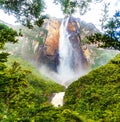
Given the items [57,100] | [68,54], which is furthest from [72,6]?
[68,54]

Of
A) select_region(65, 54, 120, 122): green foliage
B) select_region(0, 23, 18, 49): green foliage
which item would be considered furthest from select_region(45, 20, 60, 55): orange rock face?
select_region(0, 23, 18, 49): green foliage

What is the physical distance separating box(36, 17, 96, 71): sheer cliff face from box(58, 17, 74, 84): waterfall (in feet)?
2.14

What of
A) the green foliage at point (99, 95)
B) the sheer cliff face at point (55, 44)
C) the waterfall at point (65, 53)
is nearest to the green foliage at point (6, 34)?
the green foliage at point (99, 95)

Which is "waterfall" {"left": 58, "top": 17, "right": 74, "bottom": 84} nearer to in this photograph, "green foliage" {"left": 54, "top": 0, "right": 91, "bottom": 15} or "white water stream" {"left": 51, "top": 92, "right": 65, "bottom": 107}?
"white water stream" {"left": 51, "top": 92, "right": 65, "bottom": 107}

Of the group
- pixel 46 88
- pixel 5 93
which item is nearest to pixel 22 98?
pixel 5 93

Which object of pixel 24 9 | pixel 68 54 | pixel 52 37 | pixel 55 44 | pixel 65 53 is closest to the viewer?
pixel 24 9

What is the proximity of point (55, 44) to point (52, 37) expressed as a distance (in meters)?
1.55

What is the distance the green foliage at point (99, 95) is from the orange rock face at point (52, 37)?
22.3 m

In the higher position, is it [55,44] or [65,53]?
[55,44]

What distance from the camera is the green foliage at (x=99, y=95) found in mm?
24948

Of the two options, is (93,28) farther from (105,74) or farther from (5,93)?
(5,93)

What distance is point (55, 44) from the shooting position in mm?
57781

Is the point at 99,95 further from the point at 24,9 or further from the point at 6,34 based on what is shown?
the point at 6,34

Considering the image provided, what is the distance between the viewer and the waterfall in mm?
58250
